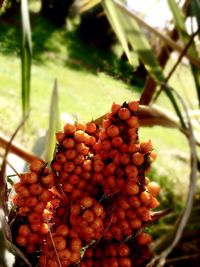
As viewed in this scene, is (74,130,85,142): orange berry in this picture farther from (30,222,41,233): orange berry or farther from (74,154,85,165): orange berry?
(30,222,41,233): orange berry

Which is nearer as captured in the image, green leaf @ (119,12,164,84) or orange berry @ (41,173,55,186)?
green leaf @ (119,12,164,84)

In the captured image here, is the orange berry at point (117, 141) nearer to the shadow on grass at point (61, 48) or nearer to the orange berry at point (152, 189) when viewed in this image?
the orange berry at point (152, 189)

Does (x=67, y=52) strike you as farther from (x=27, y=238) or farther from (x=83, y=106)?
(x=27, y=238)

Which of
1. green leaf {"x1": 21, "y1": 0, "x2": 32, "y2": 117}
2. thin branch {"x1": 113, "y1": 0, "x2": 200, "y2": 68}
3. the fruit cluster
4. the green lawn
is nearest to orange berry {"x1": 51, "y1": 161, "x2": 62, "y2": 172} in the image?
the fruit cluster

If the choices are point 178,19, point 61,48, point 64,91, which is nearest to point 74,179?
point 178,19

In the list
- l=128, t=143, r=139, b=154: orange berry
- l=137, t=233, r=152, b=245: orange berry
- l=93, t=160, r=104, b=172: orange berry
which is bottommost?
l=137, t=233, r=152, b=245: orange berry

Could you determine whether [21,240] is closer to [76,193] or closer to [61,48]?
[76,193]

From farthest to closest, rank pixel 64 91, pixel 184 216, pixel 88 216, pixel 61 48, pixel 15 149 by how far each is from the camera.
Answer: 1. pixel 61 48
2. pixel 64 91
3. pixel 88 216
4. pixel 15 149
5. pixel 184 216

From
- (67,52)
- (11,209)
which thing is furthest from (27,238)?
(67,52)

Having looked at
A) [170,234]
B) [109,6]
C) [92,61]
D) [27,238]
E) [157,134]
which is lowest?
[157,134]
